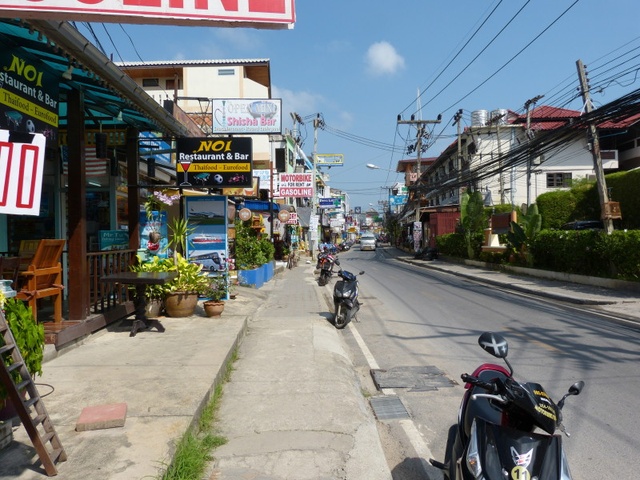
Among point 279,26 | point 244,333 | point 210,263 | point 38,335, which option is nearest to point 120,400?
point 38,335

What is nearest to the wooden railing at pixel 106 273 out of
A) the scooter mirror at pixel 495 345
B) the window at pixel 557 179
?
the scooter mirror at pixel 495 345

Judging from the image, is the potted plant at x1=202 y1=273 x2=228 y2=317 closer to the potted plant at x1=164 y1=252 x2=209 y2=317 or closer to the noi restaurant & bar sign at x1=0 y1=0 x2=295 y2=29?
the potted plant at x1=164 y1=252 x2=209 y2=317

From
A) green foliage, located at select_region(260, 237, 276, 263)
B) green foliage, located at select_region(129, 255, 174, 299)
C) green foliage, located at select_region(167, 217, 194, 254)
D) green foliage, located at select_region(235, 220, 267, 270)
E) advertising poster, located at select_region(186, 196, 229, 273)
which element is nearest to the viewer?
green foliage, located at select_region(129, 255, 174, 299)

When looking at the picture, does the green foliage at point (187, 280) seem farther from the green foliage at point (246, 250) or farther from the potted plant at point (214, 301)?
the green foliage at point (246, 250)

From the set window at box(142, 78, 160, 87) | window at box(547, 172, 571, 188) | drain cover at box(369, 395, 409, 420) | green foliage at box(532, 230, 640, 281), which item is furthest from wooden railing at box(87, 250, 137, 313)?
window at box(547, 172, 571, 188)

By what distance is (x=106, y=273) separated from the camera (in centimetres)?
826

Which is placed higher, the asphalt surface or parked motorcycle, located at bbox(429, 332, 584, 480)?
parked motorcycle, located at bbox(429, 332, 584, 480)

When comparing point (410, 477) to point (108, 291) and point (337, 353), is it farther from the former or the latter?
point (108, 291)

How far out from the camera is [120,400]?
466 cm

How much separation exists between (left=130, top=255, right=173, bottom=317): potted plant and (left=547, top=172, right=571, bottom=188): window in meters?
35.1

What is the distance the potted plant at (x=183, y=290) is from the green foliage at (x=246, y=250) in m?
7.19

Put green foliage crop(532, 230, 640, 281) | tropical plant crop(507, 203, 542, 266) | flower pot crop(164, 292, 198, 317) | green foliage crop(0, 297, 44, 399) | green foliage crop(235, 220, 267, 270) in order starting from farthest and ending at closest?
tropical plant crop(507, 203, 542, 266)
green foliage crop(235, 220, 267, 270)
green foliage crop(532, 230, 640, 281)
flower pot crop(164, 292, 198, 317)
green foliage crop(0, 297, 44, 399)

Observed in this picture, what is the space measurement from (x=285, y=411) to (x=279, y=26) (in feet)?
11.3

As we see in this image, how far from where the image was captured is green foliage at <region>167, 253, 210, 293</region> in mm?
9289
